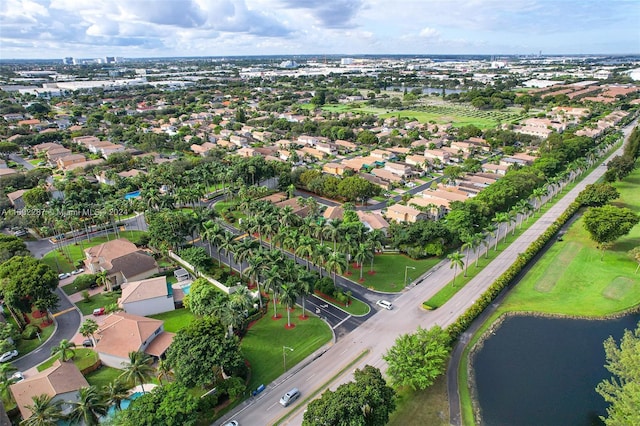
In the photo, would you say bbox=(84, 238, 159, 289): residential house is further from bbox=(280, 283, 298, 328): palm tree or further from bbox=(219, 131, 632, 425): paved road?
bbox=(219, 131, 632, 425): paved road

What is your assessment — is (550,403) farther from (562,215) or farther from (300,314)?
(562,215)

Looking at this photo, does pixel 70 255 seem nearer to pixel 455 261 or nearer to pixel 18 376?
pixel 18 376

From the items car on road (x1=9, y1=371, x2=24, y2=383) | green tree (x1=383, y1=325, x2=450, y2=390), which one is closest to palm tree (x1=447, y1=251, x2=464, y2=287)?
green tree (x1=383, y1=325, x2=450, y2=390)

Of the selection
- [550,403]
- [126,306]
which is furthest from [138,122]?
[550,403]

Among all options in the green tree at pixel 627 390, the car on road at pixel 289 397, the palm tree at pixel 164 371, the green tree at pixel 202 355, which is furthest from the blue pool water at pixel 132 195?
the green tree at pixel 627 390

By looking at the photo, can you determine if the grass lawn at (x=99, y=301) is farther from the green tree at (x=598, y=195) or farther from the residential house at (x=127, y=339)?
the green tree at (x=598, y=195)
